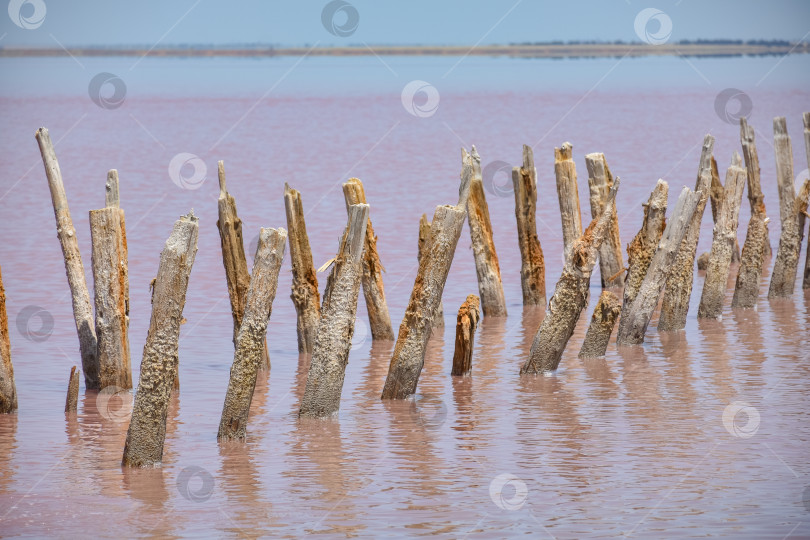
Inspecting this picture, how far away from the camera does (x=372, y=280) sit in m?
14.3

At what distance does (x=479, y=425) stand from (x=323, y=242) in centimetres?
1168

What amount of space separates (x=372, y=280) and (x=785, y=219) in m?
5.13

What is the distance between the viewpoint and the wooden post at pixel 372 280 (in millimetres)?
13570

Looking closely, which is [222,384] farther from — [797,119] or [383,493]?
[797,119]

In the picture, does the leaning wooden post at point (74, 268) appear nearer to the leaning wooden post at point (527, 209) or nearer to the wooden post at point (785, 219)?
the leaning wooden post at point (527, 209)

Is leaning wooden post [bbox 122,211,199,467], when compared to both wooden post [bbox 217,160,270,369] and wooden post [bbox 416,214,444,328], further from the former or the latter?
wooden post [bbox 416,214,444,328]

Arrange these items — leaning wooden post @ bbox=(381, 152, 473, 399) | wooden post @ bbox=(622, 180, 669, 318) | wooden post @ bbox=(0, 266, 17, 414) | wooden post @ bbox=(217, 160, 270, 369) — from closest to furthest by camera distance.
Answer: wooden post @ bbox=(0, 266, 17, 414)
leaning wooden post @ bbox=(381, 152, 473, 399)
wooden post @ bbox=(217, 160, 270, 369)
wooden post @ bbox=(622, 180, 669, 318)

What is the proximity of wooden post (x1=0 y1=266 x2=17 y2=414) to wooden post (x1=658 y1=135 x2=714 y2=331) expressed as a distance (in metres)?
6.52

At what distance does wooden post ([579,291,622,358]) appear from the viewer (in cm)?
1348

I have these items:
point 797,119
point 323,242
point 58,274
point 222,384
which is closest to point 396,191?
point 323,242

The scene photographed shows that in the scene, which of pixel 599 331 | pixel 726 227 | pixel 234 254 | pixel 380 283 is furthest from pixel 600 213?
pixel 234 254

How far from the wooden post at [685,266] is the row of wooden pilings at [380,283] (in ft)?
0.06

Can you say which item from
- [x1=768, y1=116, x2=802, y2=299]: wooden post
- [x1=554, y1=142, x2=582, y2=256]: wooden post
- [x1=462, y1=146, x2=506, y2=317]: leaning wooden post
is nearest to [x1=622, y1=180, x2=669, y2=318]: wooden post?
[x1=462, y1=146, x2=506, y2=317]: leaning wooden post

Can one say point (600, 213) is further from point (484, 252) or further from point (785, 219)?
point (785, 219)
